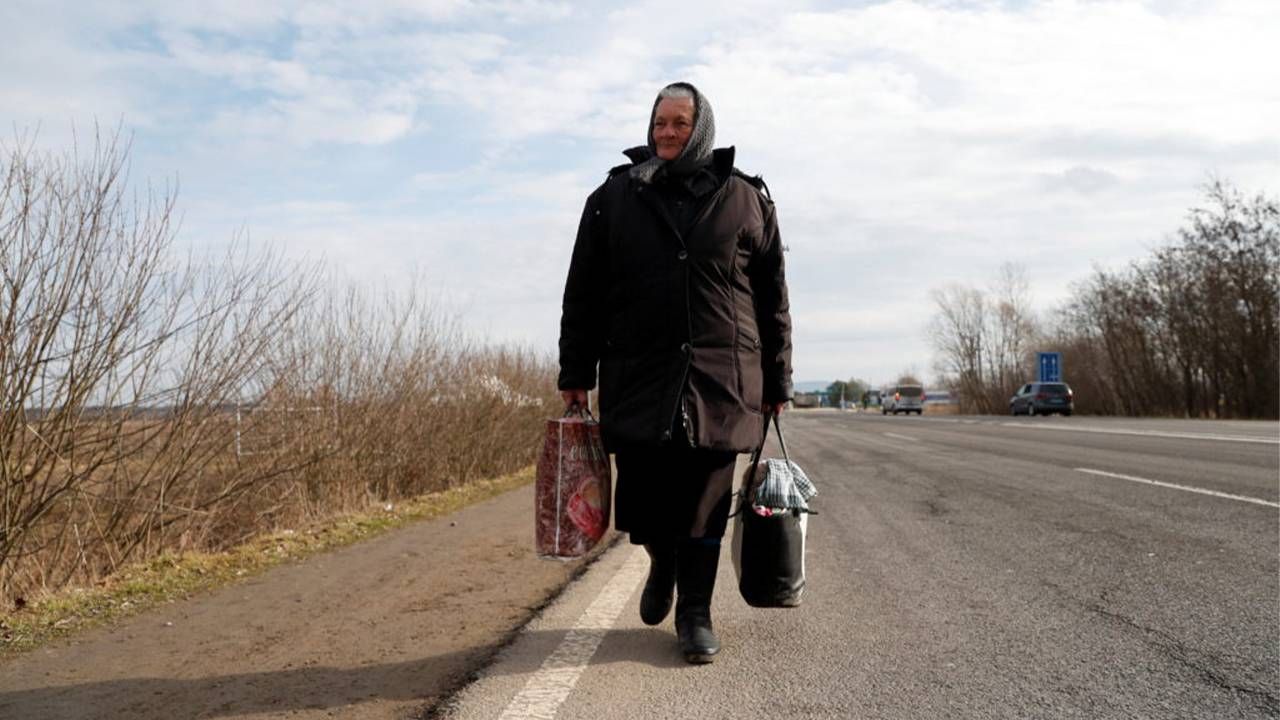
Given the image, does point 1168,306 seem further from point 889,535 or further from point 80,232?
point 80,232

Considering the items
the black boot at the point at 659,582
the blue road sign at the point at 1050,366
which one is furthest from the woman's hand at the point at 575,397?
the blue road sign at the point at 1050,366

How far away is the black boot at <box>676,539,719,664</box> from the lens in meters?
3.70

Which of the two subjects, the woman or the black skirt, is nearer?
the woman

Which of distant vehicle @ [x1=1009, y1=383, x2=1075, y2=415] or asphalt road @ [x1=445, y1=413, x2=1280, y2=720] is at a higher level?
distant vehicle @ [x1=1009, y1=383, x2=1075, y2=415]

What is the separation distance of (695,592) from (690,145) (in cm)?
165

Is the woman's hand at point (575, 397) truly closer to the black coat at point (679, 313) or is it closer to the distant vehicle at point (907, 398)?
the black coat at point (679, 313)

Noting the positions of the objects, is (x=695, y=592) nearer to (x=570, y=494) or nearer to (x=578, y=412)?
(x=570, y=494)

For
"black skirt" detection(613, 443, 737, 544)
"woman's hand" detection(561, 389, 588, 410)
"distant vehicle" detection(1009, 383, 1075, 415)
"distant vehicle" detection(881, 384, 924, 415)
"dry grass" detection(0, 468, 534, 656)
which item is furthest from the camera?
"distant vehicle" detection(881, 384, 924, 415)

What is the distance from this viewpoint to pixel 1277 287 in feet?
128

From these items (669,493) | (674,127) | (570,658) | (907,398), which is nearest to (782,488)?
(669,493)

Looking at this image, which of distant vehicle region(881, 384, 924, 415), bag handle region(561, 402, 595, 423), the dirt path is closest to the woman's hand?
bag handle region(561, 402, 595, 423)

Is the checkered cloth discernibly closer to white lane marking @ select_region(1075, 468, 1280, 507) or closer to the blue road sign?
white lane marking @ select_region(1075, 468, 1280, 507)

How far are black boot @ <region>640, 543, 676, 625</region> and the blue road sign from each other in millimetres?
54649

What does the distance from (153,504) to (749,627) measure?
4.38 m
